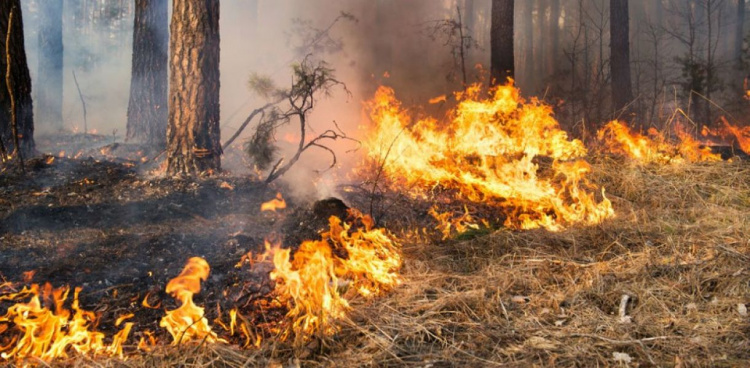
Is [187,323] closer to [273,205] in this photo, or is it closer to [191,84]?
[273,205]

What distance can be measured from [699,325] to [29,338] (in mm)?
3735

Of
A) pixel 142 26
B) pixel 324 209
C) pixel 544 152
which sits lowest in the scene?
pixel 324 209

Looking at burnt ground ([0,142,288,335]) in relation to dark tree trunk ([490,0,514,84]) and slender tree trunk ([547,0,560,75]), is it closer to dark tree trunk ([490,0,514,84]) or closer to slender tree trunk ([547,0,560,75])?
dark tree trunk ([490,0,514,84])

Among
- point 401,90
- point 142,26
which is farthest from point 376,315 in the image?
point 401,90

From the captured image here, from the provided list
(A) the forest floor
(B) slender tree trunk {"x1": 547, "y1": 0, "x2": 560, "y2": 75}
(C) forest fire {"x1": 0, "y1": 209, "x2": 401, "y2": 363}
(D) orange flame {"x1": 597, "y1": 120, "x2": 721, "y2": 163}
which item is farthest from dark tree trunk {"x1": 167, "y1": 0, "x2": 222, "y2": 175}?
(B) slender tree trunk {"x1": 547, "y1": 0, "x2": 560, "y2": 75}

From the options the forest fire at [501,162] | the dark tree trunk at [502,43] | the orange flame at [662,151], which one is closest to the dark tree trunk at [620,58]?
the dark tree trunk at [502,43]

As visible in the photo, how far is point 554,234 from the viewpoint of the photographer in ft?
16.2

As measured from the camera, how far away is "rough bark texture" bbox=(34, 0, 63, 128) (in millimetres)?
12305

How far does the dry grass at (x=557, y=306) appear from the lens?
113 inches

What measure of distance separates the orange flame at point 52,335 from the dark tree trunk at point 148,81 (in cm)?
512

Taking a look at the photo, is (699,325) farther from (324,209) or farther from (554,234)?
(324,209)

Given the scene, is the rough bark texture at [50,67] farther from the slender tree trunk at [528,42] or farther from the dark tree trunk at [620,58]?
the slender tree trunk at [528,42]

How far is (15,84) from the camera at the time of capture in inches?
246

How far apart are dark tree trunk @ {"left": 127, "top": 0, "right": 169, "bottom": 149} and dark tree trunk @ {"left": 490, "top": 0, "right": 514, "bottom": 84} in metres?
5.47
